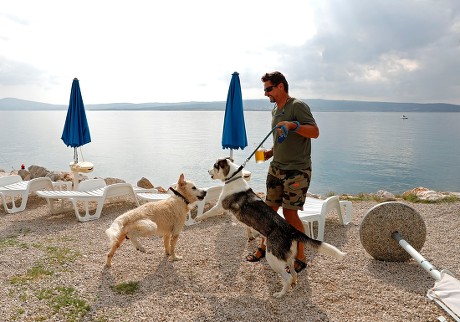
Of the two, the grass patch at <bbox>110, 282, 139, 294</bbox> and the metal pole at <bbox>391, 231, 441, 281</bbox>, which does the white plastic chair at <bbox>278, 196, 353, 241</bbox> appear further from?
the grass patch at <bbox>110, 282, 139, 294</bbox>

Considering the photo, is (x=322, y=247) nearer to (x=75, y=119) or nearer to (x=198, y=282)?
(x=198, y=282)

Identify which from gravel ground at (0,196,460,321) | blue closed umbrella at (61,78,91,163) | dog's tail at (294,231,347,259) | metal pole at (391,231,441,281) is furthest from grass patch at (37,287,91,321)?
blue closed umbrella at (61,78,91,163)

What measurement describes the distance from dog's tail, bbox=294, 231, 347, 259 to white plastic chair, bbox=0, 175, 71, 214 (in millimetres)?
7704

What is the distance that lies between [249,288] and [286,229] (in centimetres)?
101

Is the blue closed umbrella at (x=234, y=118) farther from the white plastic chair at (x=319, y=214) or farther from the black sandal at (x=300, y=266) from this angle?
the black sandal at (x=300, y=266)

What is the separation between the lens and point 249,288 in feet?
16.2

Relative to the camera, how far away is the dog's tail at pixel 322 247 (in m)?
4.42

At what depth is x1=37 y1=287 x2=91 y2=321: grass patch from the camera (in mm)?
4066

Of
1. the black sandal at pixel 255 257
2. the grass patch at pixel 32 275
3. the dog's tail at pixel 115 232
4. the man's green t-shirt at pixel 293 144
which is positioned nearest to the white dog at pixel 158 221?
the dog's tail at pixel 115 232

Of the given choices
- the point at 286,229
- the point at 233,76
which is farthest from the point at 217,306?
the point at 233,76

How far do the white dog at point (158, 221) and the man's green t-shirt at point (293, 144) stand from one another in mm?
1885

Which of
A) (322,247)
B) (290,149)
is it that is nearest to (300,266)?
(322,247)

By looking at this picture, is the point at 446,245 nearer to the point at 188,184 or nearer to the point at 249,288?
the point at 249,288

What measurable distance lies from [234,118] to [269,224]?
4915 mm
